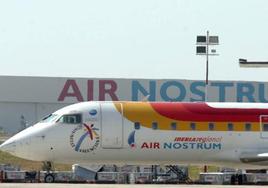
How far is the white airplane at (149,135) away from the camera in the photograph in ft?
99.7

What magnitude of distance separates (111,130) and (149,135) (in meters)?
1.51

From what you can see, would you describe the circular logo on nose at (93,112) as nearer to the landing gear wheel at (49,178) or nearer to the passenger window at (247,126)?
the landing gear wheel at (49,178)

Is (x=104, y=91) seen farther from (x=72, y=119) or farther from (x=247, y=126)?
(x=72, y=119)

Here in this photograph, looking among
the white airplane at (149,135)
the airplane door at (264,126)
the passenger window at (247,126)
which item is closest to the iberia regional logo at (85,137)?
the white airplane at (149,135)

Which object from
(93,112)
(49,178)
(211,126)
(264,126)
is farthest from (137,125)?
(264,126)

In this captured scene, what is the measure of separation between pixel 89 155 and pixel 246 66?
25168mm

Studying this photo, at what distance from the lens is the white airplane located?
30.4 m

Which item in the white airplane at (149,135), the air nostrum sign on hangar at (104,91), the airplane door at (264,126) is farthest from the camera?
the air nostrum sign on hangar at (104,91)

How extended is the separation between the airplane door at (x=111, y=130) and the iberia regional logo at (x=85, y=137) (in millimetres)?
281

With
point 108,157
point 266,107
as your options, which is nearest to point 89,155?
point 108,157

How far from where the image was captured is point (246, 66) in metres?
53.6

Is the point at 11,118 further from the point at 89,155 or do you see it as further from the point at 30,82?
the point at 89,155

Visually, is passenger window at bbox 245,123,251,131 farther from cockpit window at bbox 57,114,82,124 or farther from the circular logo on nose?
cockpit window at bbox 57,114,82,124

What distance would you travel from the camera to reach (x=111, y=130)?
3059cm
